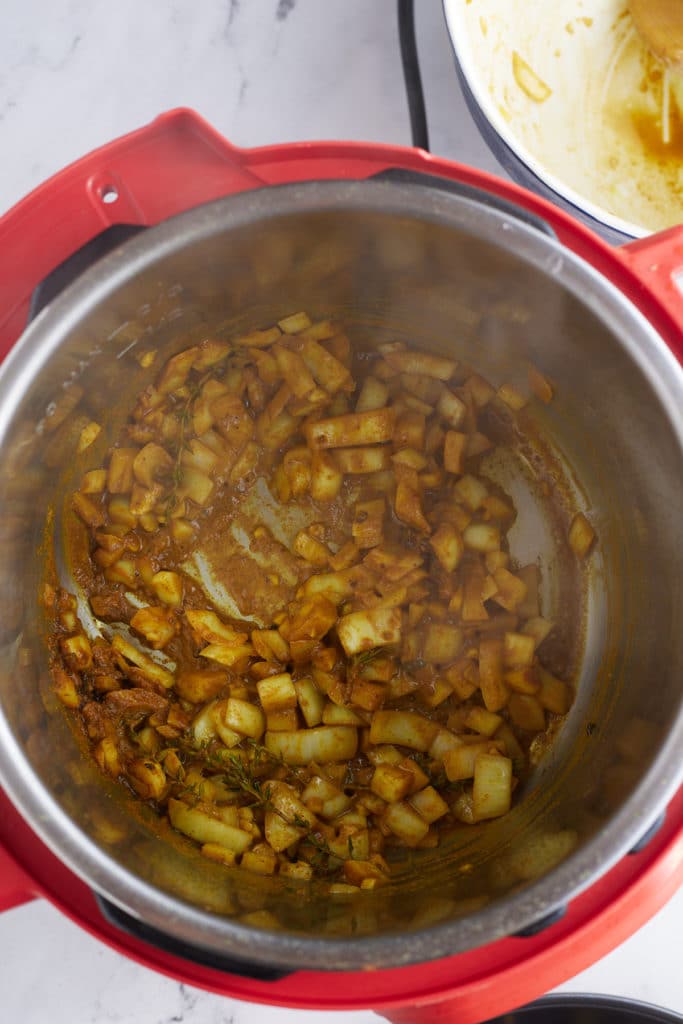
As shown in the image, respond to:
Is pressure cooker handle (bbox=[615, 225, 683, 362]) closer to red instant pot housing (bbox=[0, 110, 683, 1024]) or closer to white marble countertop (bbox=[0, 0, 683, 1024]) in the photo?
red instant pot housing (bbox=[0, 110, 683, 1024])

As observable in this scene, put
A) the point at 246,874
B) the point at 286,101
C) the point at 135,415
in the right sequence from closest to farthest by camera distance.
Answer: the point at 246,874 → the point at 135,415 → the point at 286,101

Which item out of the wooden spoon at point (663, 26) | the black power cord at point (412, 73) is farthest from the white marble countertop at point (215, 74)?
the wooden spoon at point (663, 26)

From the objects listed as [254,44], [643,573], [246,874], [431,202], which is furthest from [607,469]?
[254,44]

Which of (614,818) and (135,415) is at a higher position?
(135,415)

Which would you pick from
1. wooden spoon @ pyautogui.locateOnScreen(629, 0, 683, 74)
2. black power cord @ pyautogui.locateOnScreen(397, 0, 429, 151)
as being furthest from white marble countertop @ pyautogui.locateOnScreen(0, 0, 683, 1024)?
wooden spoon @ pyautogui.locateOnScreen(629, 0, 683, 74)

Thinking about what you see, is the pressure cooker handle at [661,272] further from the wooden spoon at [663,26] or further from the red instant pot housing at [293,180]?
the wooden spoon at [663,26]

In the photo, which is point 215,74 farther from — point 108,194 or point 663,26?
point 663,26

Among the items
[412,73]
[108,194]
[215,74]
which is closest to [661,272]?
[412,73]

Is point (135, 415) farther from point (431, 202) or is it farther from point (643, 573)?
point (643, 573)
